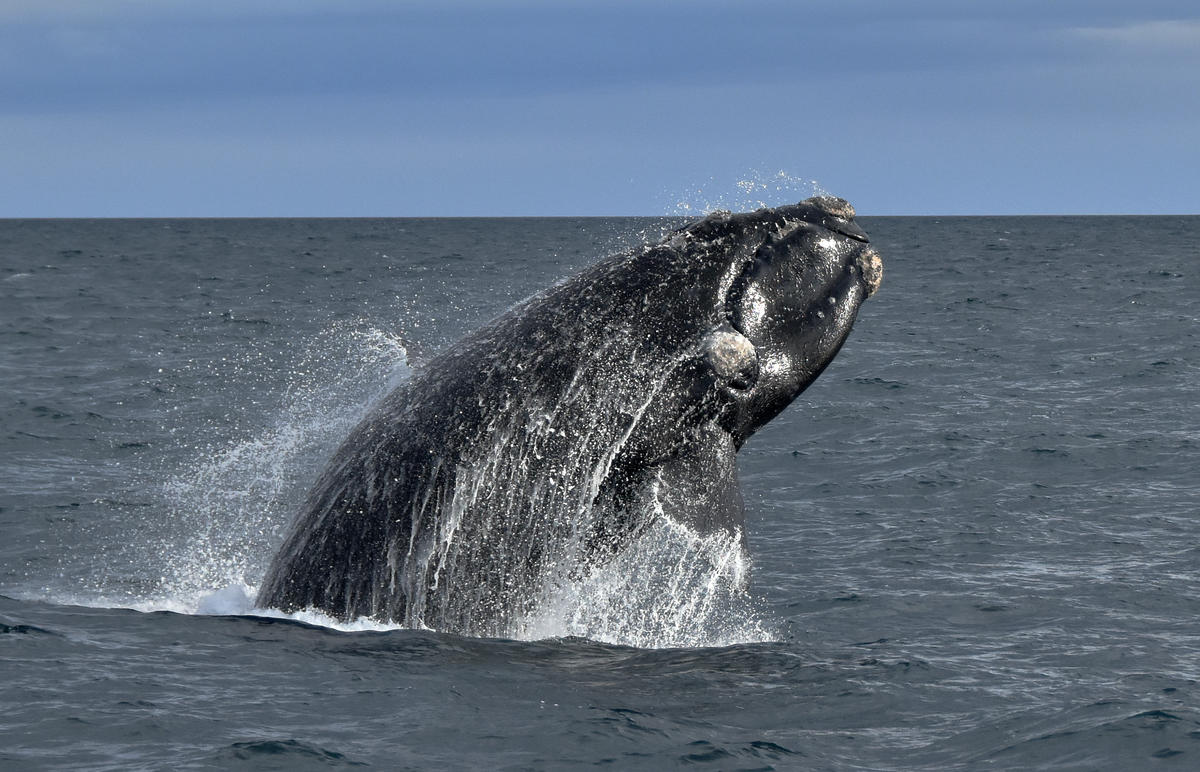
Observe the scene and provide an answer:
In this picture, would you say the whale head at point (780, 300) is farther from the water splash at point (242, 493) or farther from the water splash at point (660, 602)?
the water splash at point (242, 493)

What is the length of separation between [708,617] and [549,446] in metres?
3.13

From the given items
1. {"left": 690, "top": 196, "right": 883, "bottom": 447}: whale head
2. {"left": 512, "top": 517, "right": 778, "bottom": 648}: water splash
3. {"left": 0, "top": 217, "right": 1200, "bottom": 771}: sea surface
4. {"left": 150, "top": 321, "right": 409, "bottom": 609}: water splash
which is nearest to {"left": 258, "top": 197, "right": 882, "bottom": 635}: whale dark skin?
{"left": 690, "top": 196, "right": 883, "bottom": 447}: whale head

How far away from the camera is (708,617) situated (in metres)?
12.6

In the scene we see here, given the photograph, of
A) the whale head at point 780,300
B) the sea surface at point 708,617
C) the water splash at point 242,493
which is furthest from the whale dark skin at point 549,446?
the water splash at point 242,493

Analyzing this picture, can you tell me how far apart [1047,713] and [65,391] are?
23.9 meters

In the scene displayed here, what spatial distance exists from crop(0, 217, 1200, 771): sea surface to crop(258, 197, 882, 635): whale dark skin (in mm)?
508

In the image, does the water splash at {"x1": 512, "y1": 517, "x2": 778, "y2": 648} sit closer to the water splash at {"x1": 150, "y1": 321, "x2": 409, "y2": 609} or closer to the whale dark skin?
the whale dark skin

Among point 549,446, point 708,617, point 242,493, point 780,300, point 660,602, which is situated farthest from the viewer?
point 242,493

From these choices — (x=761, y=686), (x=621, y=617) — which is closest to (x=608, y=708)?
(x=761, y=686)

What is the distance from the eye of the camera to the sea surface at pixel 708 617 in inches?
366

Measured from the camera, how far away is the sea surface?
9297mm

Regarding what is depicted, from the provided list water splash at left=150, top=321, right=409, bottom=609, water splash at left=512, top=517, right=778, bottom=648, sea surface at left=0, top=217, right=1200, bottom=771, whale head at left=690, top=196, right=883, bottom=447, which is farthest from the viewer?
water splash at left=150, top=321, right=409, bottom=609

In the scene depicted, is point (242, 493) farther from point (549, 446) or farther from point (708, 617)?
point (549, 446)

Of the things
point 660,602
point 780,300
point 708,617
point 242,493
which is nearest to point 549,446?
point 780,300
